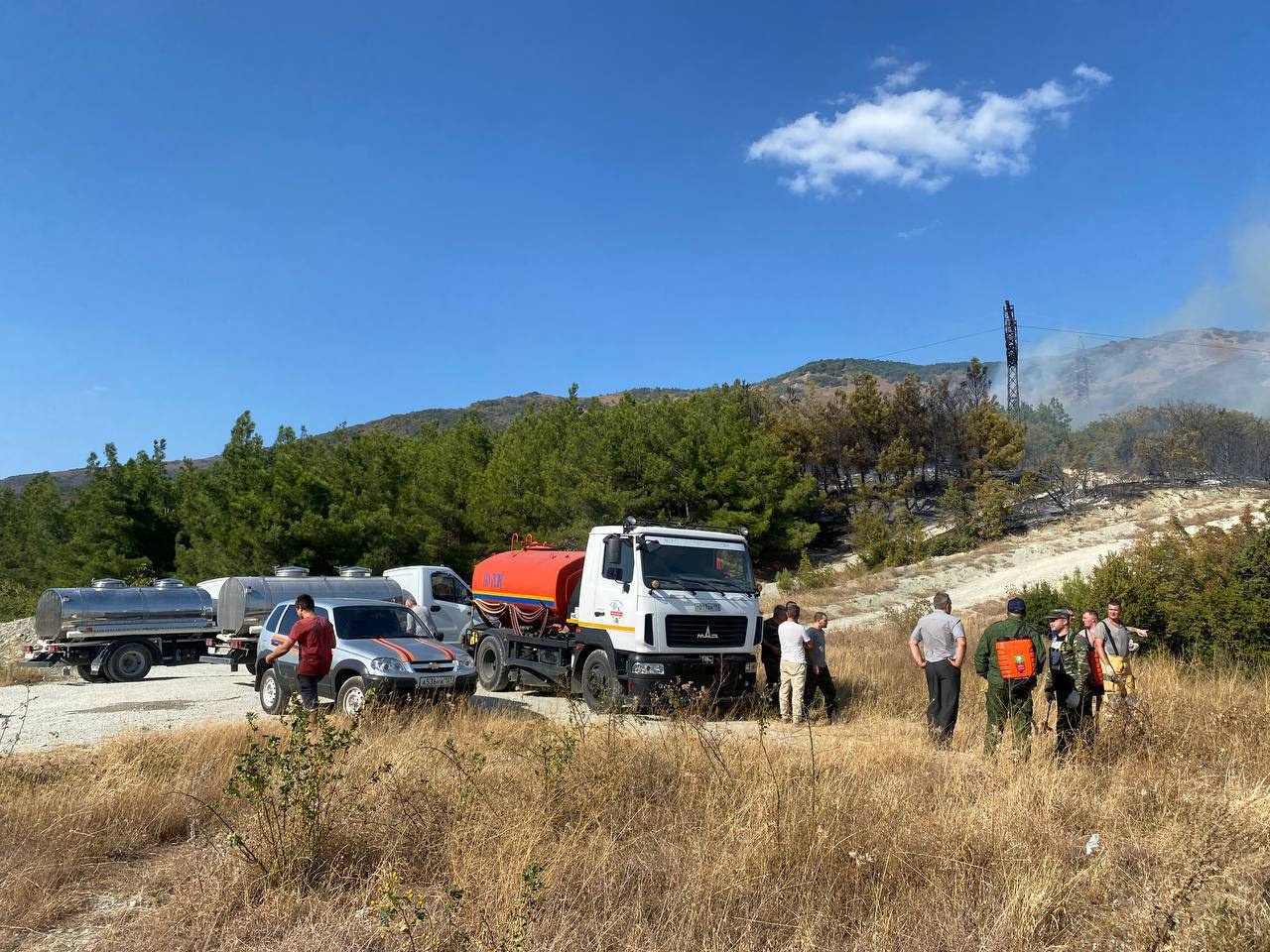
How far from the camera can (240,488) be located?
34.9 metres

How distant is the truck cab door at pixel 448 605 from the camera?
67.2ft

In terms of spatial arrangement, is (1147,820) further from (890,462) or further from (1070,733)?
(890,462)

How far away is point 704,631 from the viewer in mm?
12344

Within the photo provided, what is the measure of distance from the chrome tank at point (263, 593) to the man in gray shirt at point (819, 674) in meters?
10.1

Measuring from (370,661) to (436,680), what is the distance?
874mm

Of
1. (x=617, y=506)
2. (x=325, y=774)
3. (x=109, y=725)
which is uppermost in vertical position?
(x=617, y=506)

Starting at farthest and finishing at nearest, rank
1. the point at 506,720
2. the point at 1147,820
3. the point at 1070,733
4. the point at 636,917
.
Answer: the point at 506,720 → the point at 1070,733 → the point at 1147,820 → the point at 636,917

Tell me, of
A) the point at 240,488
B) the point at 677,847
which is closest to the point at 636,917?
the point at 677,847

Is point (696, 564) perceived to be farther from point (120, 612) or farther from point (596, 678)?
point (120, 612)

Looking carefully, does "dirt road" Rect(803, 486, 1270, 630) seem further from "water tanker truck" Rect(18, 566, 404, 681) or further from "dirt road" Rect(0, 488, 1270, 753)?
"water tanker truck" Rect(18, 566, 404, 681)

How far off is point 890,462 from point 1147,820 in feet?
130

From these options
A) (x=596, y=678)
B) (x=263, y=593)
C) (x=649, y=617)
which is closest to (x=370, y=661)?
(x=596, y=678)

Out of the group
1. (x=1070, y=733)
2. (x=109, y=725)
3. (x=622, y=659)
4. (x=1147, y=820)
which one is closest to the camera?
(x=1147, y=820)

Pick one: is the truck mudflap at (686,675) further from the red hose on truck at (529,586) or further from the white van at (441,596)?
the white van at (441,596)
